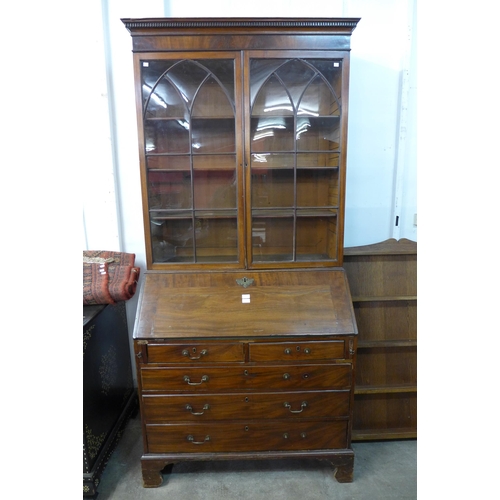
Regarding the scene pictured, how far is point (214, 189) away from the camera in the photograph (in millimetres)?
1728

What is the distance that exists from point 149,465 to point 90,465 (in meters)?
0.27

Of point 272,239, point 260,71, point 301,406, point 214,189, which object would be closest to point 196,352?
point 301,406

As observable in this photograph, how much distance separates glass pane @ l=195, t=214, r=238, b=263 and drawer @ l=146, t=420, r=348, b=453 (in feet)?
2.77

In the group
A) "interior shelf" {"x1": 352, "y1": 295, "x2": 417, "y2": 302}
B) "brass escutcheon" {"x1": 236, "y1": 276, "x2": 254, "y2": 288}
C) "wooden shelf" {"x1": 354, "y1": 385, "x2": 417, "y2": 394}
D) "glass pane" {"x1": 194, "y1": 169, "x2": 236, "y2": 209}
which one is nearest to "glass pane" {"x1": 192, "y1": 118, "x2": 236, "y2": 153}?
"glass pane" {"x1": 194, "y1": 169, "x2": 236, "y2": 209}

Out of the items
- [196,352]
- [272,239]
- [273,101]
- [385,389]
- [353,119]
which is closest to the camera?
[196,352]

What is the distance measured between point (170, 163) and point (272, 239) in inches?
26.7

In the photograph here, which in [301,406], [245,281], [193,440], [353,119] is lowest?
[193,440]

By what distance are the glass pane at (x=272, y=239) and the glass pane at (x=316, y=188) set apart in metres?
0.15

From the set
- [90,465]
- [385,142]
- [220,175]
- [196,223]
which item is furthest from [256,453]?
[385,142]

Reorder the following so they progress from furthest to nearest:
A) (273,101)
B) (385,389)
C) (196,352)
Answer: (385,389) → (273,101) → (196,352)

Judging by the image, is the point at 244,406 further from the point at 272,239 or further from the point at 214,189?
the point at 214,189

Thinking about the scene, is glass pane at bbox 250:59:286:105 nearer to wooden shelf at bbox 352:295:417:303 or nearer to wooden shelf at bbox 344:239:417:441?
wooden shelf at bbox 344:239:417:441

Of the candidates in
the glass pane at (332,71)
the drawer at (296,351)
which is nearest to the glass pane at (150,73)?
the glass pane at (332,71)
